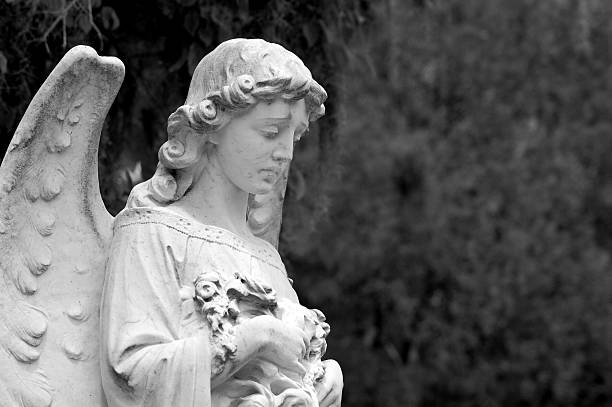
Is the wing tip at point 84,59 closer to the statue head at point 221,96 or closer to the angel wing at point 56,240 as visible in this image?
the angel wing at point 56,240

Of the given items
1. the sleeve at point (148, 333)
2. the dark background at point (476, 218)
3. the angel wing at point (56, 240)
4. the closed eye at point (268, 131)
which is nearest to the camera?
Answer: the sleeve at point (148, 333)

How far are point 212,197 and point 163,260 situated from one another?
13.8 inches

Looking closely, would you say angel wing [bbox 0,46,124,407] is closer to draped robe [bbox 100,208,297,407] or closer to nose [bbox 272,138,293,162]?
draped robe [bbox 100,208,297,407]

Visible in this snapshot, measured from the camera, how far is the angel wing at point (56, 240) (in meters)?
4.99

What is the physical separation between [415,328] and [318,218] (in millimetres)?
7296

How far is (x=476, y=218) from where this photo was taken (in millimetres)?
16219

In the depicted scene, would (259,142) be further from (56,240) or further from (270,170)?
(56,240)

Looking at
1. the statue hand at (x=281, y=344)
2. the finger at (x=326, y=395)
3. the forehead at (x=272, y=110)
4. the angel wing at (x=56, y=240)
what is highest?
the forehead at (x=272, y=110)

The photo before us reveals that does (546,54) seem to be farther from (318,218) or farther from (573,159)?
(318,218)

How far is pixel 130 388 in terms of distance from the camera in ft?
16.0


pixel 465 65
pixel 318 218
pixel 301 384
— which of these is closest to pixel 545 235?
pixel 465 65

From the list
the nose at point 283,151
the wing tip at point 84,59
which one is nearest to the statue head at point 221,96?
the nose at point 283,151

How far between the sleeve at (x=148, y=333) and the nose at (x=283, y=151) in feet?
1.36

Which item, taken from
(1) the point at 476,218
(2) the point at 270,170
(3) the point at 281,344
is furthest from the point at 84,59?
(1) the point at 476,218
